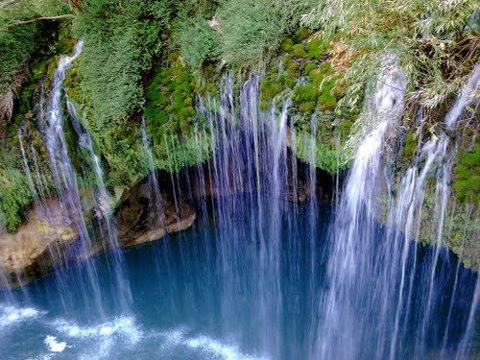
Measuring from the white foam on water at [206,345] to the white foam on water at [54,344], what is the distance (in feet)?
7.96

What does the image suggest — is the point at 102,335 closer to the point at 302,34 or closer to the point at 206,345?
the point at 206,345

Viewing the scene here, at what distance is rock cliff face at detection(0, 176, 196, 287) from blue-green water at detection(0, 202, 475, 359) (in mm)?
411

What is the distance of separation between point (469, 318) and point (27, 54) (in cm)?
1237

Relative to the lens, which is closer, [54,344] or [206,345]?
[206,345]

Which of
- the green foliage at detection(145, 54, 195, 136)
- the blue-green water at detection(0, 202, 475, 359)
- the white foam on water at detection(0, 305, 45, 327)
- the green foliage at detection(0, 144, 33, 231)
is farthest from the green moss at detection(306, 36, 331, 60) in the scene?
the white foam on water at detection(0, 305, 45, 327)

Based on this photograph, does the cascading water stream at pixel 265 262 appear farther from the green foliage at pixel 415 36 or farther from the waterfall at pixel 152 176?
the green foliage at pixel 415 36

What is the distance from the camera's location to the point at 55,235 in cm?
1168

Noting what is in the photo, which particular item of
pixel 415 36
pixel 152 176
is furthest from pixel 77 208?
pixel 415 36

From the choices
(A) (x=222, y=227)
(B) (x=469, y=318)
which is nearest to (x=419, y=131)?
(B) (x=469, y=318)

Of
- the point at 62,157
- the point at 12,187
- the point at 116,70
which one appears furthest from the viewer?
the point at 12,187

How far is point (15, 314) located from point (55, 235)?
2286 mm

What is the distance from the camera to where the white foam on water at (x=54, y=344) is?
33.4 ft

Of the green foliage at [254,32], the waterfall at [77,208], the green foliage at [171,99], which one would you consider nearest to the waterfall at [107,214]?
the waterfall at [77,208]

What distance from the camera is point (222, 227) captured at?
13.2m
